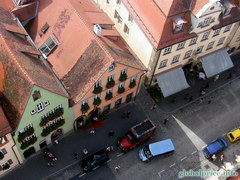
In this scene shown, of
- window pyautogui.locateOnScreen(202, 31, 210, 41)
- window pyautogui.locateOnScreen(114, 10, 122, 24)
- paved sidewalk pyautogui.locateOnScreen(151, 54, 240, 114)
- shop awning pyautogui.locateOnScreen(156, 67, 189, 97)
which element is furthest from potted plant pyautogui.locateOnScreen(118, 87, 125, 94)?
window pyautogui.locateOnScreen(202, 31, 210, 41)

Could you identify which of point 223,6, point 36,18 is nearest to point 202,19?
point 223,6

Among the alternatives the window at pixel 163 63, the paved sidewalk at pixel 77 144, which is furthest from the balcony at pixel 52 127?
the window at pixel 163 63

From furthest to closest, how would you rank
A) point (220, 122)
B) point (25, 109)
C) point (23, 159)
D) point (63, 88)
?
point (220, 122), point (23, 159), point (63, 88), point (25, 109)

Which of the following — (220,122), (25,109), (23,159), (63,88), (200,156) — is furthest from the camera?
(220,122)

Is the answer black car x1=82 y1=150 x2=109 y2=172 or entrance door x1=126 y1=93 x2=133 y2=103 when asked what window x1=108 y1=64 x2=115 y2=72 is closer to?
entrance door x1=126 y1=93 x2=133 y2=103

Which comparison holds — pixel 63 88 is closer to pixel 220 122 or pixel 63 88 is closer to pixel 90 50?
pixel 90 50

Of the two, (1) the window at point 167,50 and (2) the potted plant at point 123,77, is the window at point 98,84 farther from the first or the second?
(1) the window at point 167,50
